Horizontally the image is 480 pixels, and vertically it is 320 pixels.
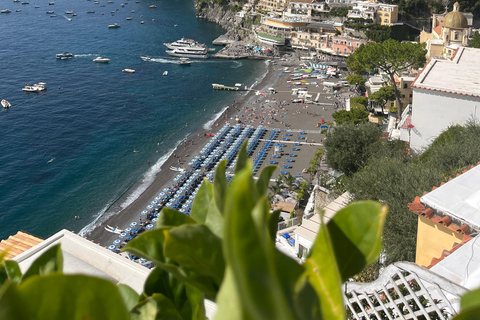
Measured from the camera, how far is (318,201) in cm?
2041

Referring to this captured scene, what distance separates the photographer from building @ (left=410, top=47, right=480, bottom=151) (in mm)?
19234

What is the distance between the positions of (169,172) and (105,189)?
434cm

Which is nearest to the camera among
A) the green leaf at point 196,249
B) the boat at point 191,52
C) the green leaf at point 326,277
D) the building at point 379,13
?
the green leaf at point 326,277

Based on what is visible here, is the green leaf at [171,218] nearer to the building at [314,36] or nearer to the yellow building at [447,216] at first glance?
the yellow building at [447,216]

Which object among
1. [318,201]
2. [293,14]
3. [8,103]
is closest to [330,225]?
[318,201]

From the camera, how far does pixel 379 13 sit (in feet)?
185

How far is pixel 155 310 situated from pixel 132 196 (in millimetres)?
27448

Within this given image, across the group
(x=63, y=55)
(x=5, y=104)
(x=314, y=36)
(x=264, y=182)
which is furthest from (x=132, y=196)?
(x=314, y=36)

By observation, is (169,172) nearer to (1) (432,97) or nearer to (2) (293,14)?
(1) (432,97)

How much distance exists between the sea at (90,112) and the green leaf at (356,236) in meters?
25.5

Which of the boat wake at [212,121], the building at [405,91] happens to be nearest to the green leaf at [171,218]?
the building at [405,91]

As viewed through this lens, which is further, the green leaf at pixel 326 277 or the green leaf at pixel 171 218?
the green leaf at pixel 171 218

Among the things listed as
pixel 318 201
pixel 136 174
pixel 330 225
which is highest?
pixel 330 225

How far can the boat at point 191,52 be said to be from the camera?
56759 mm
